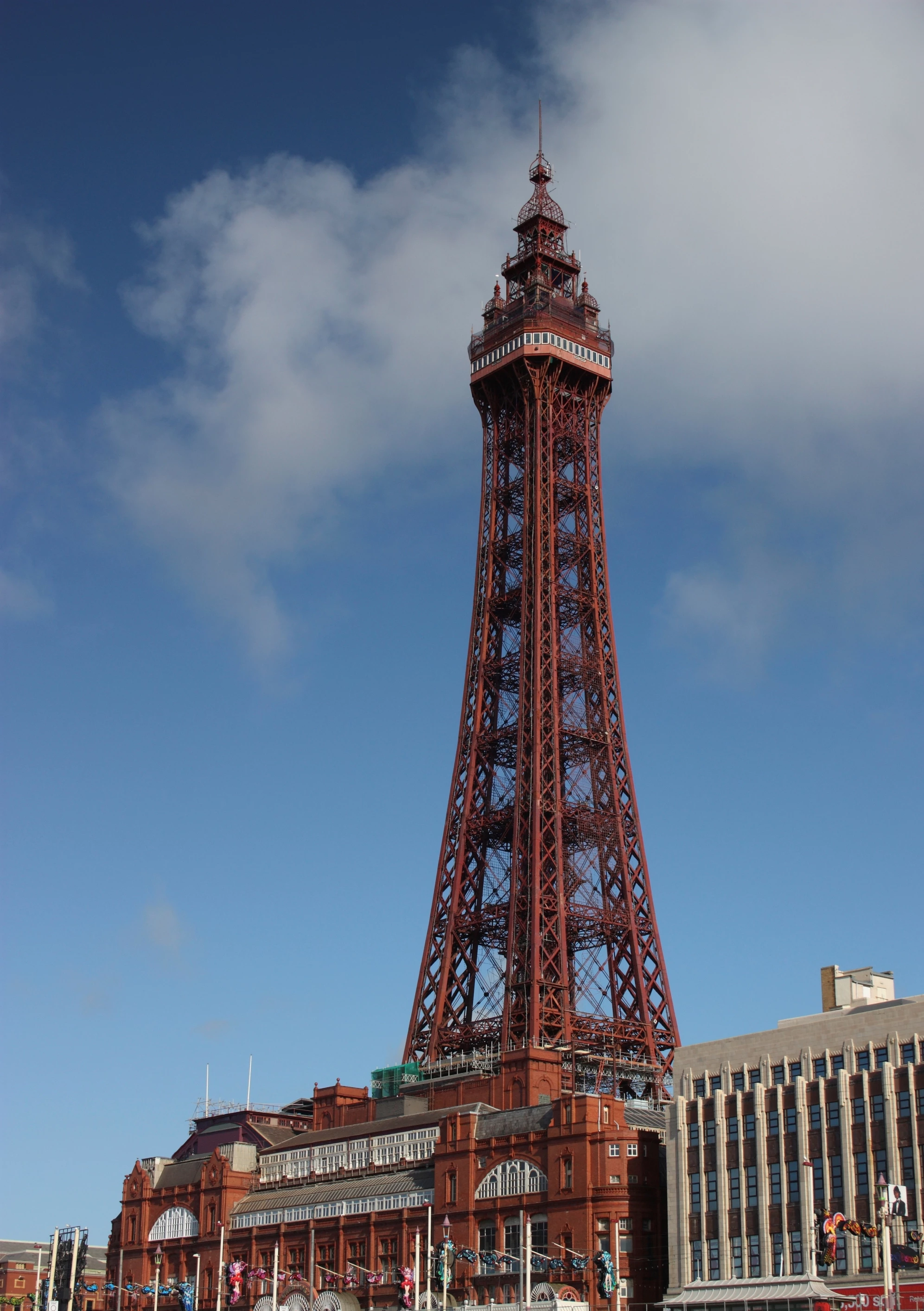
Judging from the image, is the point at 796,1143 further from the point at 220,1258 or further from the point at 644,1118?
the point at 220,1258

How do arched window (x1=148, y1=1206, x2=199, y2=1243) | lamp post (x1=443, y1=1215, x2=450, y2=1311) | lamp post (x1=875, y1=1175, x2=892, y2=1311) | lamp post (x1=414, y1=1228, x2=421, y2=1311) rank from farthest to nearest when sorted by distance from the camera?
arched window (x1=148, y1=1206, x2=199, y2=1243) → lamp post (x1=414, y1=1228, x2=421, y2=1311) → lamp post (x1=443, y1=1215, x2=450, y2=1311) → lamp post (x1=875, y1=1175, x2=892, y2=1311)

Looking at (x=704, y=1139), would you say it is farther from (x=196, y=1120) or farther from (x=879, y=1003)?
(x=196, y=1120)

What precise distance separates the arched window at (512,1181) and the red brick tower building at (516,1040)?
132 millimetres

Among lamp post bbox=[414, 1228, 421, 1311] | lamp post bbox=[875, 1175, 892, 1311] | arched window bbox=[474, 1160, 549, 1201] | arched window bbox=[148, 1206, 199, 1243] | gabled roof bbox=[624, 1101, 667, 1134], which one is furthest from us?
arched window bbox=[148, 1206, 199, 1243]

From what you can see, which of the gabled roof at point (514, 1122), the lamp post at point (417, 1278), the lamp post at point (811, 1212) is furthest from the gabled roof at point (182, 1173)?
the lamp post at point (811, 1212)

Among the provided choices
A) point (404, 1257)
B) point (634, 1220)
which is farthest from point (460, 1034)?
point (634, 1220)

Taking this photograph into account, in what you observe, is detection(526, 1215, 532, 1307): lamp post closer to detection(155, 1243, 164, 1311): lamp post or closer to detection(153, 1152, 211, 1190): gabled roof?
detection(155, 1243, 164, 1311): lamp post

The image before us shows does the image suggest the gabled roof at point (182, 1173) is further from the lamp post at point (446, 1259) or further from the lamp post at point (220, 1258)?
the lamp post at point (446, 1259)

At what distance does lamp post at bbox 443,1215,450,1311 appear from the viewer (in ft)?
289

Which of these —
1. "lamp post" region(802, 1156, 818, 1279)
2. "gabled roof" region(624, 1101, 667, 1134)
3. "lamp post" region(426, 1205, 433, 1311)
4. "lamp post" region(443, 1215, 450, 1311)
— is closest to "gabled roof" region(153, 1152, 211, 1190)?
"lamp post" region(443, 1215, 450, 1311)

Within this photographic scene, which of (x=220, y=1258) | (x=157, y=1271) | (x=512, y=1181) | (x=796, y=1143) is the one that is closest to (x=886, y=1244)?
(x=796, y=1143)

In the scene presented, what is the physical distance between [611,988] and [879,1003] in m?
32.2

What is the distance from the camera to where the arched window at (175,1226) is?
124 metres

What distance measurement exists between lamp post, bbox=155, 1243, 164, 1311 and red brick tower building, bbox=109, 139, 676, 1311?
117 cm
